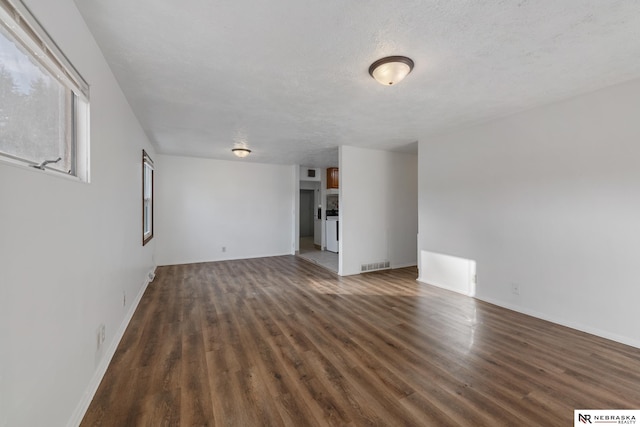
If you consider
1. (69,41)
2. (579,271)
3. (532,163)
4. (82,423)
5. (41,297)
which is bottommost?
(82,423)

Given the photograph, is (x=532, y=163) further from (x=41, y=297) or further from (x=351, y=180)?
(x=41, y=297)

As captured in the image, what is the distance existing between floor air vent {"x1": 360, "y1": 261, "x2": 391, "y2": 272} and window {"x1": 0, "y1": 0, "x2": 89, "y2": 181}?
14.3 ft

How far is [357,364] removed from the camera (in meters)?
2.11

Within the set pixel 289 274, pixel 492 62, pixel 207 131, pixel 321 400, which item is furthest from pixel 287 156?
pixel 321 400

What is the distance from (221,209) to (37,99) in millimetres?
5129

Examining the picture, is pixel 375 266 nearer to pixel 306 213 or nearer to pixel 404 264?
pixel 404 264

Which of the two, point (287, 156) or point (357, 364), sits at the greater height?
point (287, 156)

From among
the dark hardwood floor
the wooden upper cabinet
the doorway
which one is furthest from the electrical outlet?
the doorway

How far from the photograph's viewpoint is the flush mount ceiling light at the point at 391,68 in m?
1.95

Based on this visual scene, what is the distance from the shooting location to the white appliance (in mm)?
7152

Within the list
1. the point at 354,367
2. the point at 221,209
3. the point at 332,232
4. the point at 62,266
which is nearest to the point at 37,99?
the point at 62,266

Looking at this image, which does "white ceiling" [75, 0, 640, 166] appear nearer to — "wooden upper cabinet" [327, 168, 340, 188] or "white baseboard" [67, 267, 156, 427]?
"white baseboard" [67, 267, 156, 427]

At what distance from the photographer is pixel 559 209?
285 cm

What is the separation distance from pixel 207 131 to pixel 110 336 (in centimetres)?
281
